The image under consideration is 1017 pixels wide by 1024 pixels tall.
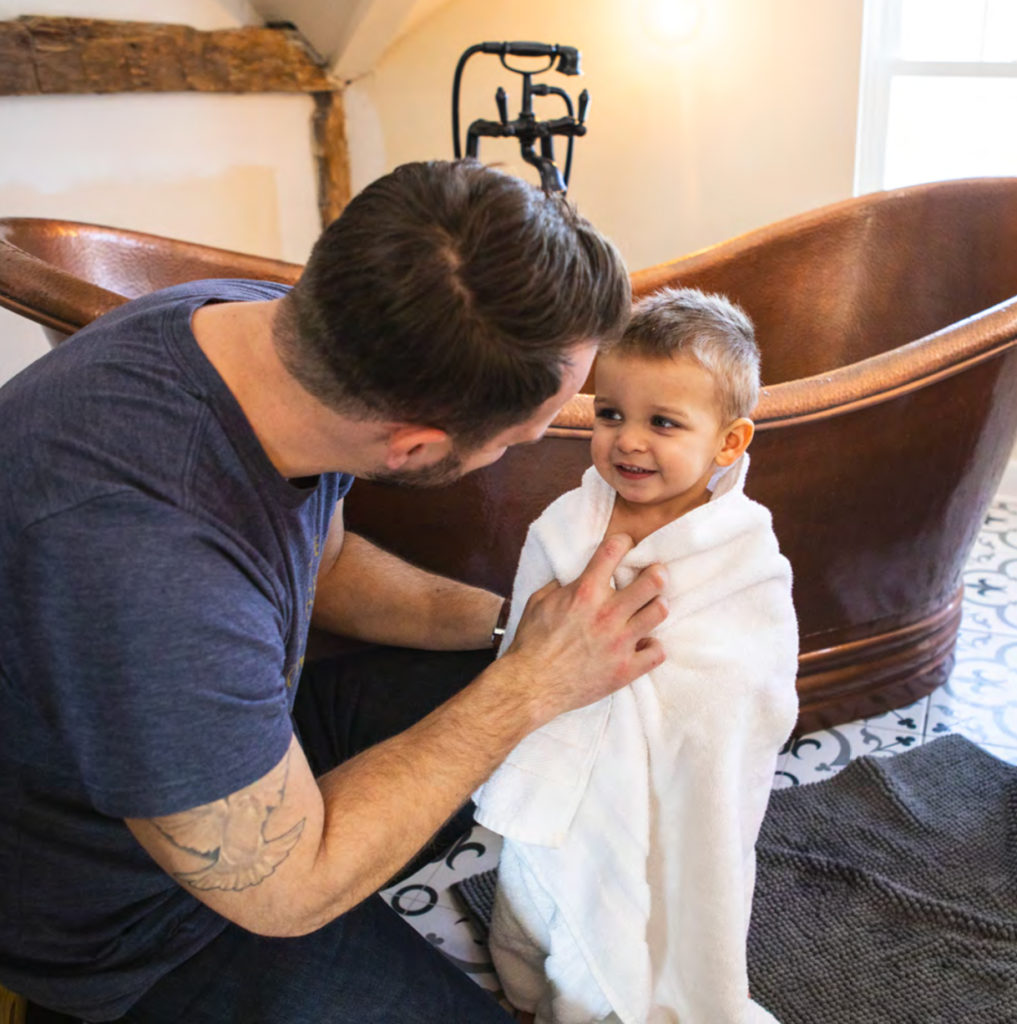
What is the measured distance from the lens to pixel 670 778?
121 cm

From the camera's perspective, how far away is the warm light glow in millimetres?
2777

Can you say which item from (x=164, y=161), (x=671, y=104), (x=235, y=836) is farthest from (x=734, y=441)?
(x=164, y=161)

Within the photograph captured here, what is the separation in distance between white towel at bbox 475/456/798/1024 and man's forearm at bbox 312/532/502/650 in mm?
196

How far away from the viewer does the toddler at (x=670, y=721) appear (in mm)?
1164

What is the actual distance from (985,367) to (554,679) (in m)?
1.02

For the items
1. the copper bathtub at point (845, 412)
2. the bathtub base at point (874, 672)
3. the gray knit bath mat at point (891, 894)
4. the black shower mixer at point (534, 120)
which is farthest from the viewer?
the black shower mixer at point (534, 120)

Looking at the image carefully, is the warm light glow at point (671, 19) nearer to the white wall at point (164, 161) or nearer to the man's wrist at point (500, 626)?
the white wall at point (164, 161)

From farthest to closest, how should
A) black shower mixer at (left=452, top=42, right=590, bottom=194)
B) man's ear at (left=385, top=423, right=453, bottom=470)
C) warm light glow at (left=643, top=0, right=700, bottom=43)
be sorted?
warm light glow at (left=643, top=0, right=700, bottom=43), black shower mixer at (left=452, top=42, right=590, bottom=194), man's ear at (left=385, top=423, right=453, bottom=470)

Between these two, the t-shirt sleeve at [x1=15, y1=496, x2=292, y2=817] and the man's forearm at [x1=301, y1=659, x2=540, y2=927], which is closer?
the t-shirt sleeve at [x1=15, y1=496, x2=292, y2=817]

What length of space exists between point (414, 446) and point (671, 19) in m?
2.27

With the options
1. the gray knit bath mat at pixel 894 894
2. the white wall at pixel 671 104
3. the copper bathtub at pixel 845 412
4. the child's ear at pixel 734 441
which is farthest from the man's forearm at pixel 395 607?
the white wall at pixel 671 104

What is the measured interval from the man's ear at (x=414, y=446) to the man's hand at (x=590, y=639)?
0.25 meters

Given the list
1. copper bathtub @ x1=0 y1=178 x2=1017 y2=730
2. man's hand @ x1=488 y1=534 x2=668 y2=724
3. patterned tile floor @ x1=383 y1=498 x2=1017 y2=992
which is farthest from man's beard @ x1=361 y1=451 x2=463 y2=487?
patterned tile floor @ x1=383 y1=498 x2=1017 y2=992

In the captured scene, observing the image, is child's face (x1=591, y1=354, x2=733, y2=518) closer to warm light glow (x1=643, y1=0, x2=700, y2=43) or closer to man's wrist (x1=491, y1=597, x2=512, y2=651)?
man's wrist (x1=491, y1=597, x2=512, y2=651)
